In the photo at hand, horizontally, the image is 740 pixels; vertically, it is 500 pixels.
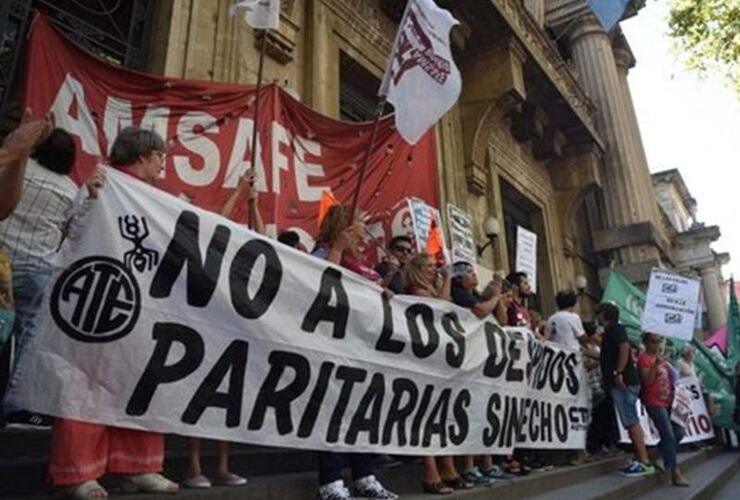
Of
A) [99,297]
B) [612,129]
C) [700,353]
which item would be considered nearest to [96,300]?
[99,297]

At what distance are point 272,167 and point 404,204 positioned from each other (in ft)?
5.98

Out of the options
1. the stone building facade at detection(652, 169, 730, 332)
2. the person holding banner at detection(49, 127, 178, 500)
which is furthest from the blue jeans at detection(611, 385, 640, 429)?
the stone building facade at detection(652, 169, 730, 332)

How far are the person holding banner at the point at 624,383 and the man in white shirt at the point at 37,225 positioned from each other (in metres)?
4.88

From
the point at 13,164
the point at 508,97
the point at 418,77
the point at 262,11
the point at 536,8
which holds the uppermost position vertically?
the point at 536,8

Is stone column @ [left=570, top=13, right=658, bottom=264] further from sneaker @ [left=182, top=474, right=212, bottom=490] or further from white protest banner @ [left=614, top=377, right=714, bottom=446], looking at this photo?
sneaker @ [left=182, top=474, right=212, bottom=490]

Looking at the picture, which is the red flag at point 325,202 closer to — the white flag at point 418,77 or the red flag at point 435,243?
the white flag at point 418,77

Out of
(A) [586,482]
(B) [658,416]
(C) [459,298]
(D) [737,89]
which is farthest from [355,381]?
(D) [737,89]

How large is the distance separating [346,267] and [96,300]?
167 centimetres

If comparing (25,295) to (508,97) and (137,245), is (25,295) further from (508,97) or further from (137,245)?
(508,97)

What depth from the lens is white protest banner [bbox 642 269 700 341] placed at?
24.7 feet

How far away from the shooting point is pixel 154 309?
2.52 metres

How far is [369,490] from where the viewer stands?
10.0ft

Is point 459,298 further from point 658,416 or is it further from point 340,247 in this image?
point 658,416

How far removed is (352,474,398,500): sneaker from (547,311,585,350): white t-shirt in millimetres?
3479
